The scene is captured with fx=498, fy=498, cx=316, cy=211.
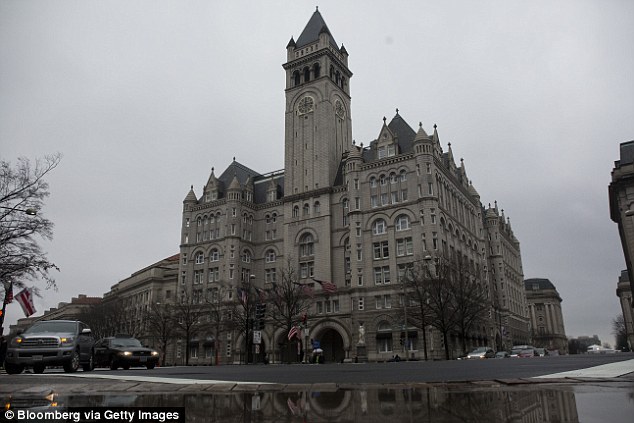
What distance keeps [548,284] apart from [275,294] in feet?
372

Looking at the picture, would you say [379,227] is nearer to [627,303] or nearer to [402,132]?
[402,132]

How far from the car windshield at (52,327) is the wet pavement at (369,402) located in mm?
10979

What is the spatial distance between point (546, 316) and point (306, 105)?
333 ft

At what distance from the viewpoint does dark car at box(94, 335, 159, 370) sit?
21062 millimetres

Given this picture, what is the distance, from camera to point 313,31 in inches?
3135

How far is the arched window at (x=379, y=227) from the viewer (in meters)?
60.8

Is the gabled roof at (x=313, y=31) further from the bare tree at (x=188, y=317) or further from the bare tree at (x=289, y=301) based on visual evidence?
the bare tree at (x=188, y=317)

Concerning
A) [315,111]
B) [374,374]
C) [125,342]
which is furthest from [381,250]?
[374,374]

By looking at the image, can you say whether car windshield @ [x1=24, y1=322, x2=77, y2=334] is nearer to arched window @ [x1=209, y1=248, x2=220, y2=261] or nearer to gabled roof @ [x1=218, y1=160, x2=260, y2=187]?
arched window @ [x1=209, y1=248, x2=220, y2=261]

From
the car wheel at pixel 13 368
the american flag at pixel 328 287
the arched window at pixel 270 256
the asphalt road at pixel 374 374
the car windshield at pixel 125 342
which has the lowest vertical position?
the asphalt road at pixel 374 374

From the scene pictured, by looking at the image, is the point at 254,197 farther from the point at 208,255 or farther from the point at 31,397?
the point at 31,397

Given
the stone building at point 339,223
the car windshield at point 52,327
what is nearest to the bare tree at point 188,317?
the stone building at point 339,223

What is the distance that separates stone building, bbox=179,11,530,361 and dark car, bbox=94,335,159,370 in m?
34.2

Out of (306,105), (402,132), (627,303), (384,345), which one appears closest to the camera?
(384,345)
